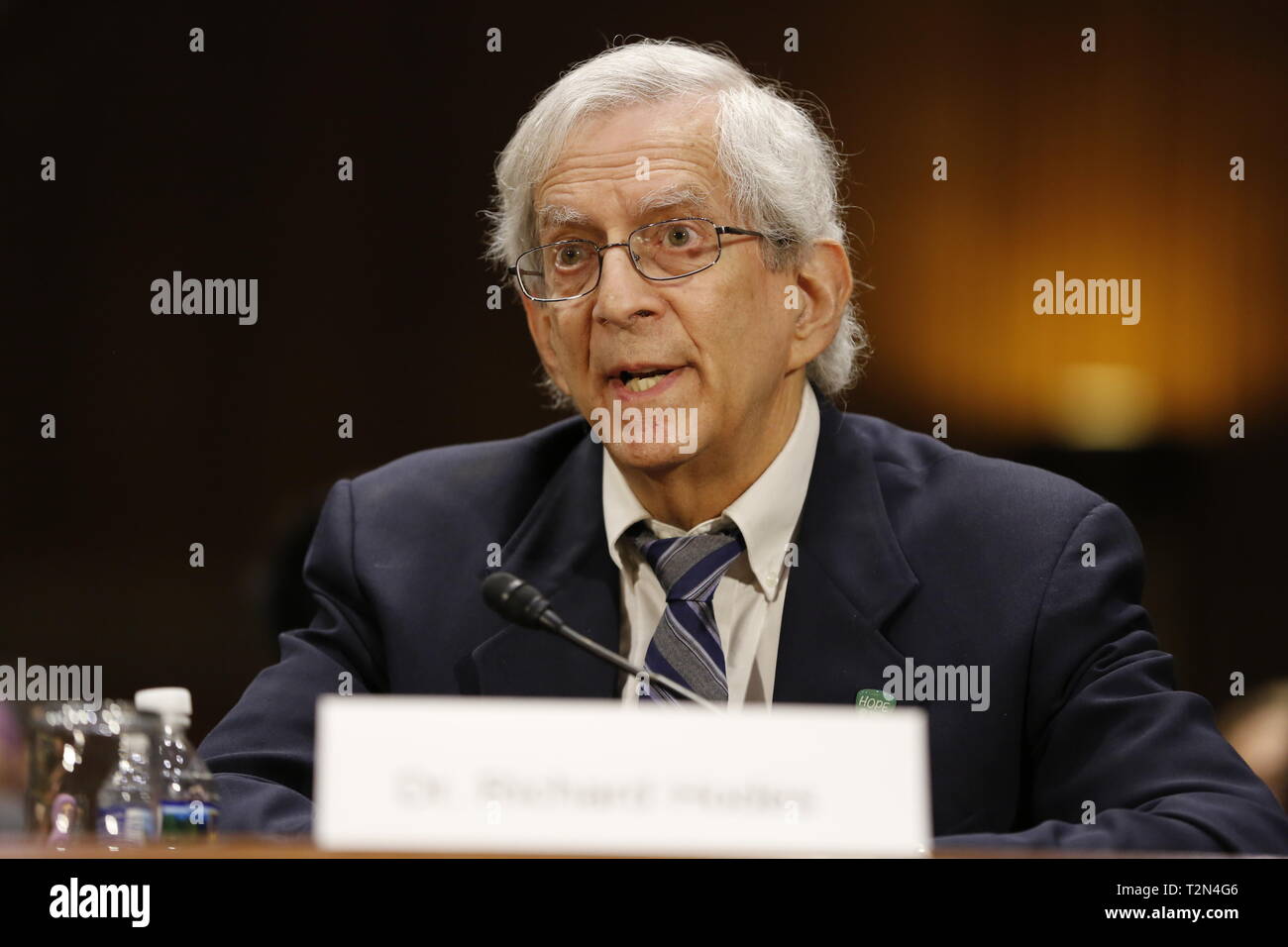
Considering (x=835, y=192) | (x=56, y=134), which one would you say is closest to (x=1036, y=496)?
(x=835, y=192)

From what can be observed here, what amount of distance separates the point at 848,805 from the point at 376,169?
2096 mm

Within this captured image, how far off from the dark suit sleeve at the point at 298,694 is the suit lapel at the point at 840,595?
2.44 ft

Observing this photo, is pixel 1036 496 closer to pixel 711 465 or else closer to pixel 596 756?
pixel 711 465

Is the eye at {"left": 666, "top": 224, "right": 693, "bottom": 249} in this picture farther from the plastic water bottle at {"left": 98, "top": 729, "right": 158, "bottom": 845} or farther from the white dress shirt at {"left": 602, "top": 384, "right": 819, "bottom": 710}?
the plastic water bottle at {"left": 98, "top": 729, "right": 158, "bottom": 845}

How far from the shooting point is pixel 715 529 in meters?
2.58

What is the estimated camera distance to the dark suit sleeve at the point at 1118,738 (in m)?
1.89

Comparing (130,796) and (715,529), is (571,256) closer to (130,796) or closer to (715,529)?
(715,529)

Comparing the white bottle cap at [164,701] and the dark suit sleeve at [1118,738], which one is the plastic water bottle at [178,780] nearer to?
the white bottle cap at [164,701]

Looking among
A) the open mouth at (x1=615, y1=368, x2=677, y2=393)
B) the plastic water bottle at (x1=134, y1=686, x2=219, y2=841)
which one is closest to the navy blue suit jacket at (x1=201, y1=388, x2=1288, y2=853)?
the plastic water bottle at (x1=134, y1=686, x2=219, y2=841)

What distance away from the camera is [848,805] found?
4.63 ft

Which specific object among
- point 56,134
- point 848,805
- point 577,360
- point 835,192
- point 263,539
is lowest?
Result: point 848,805

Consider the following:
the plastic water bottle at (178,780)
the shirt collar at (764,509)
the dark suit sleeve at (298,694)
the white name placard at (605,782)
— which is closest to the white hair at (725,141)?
the shirt collar at (764,509)

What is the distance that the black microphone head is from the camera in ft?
6.46
